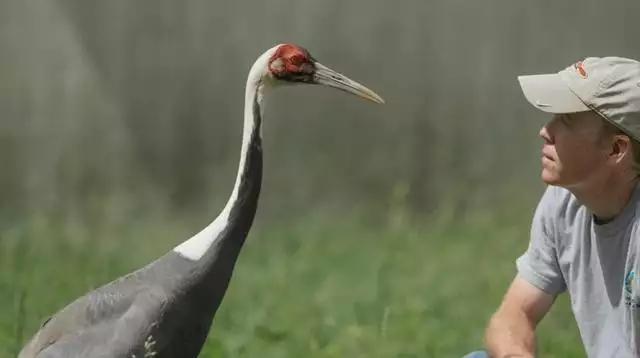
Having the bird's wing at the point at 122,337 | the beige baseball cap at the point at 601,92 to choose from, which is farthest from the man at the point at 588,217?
the bird's wing at the point at 122,337

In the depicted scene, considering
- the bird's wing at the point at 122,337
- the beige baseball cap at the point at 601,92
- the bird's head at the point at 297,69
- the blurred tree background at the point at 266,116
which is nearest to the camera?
the beige baseball cap at the point at 601,92

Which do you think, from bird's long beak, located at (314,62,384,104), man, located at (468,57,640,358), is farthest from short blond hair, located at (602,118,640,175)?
bird's long beak, located at (314,62,384,104)

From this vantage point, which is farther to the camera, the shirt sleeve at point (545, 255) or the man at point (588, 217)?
the shirt sleeve at point (545, 255)

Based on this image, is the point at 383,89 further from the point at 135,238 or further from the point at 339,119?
the point at 135,238

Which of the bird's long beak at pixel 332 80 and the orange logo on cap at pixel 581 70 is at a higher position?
the orange logo on cap at pixel 581 70

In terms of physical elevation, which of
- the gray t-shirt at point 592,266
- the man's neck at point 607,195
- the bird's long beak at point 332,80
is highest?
the bird's long beak at point 332,80

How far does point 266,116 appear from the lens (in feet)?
5.91

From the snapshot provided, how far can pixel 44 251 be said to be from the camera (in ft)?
6.15

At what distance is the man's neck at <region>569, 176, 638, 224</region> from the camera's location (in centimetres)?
134

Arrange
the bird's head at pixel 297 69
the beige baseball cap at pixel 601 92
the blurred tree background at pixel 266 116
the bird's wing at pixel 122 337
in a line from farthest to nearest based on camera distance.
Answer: the blurred tree background at pixel 266 116, the bird's head at pixel 297 69, the bird's wing at pixel 122 337, the beige baseball cap at pixel 601 92

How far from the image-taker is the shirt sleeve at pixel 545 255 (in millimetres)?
1452

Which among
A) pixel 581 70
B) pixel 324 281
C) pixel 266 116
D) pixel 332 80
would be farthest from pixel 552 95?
pixel 324 281

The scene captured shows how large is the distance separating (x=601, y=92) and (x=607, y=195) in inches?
6.6

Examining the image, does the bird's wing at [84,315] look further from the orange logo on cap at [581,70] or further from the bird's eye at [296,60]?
the orange logo on cap at [581,70]
